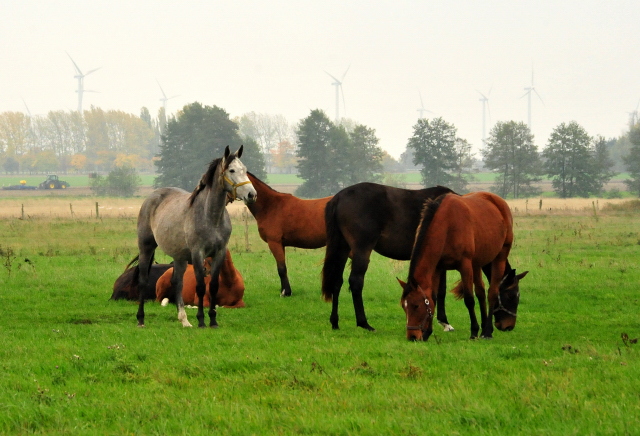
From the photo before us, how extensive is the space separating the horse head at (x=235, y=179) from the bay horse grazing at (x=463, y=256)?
2.56 m

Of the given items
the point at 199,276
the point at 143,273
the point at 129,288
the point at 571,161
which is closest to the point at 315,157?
the point at 571,161

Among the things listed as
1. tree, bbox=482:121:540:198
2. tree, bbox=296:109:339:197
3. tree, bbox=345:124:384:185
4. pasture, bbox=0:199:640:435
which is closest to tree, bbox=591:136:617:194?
tree, bbox=482:121:540:198

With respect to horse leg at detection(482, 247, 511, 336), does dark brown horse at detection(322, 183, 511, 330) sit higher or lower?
higher

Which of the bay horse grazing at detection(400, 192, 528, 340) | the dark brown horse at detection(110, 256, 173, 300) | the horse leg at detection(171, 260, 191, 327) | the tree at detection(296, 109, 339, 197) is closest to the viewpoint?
the bay horse grazing at detection(400, 192, 528, 340)

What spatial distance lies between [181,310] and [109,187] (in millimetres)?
76025

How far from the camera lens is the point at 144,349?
7.83 metres

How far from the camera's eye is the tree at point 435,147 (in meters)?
82.9

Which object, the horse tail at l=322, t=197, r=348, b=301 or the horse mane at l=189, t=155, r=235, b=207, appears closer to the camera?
the horse tail at l=322, t=197, r=348, b=301

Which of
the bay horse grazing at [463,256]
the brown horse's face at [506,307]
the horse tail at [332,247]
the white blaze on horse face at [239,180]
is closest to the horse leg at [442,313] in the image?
the bay horse grazing at [463,256]

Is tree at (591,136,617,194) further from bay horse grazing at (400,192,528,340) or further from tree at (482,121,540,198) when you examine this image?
bay horse grazing at (400,192,528,340)

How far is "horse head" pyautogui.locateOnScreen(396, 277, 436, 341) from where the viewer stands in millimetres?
8023

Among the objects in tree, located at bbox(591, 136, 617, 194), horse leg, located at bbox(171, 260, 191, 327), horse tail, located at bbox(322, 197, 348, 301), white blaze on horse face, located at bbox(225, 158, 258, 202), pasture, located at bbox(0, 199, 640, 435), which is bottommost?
pasture, located at bbox(0, 199, 640, 435)

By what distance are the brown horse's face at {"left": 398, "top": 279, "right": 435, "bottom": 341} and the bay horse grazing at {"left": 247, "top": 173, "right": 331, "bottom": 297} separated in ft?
18.7

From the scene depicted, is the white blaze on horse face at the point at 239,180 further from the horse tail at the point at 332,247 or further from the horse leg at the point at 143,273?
the horse leg at the point at 143,273
